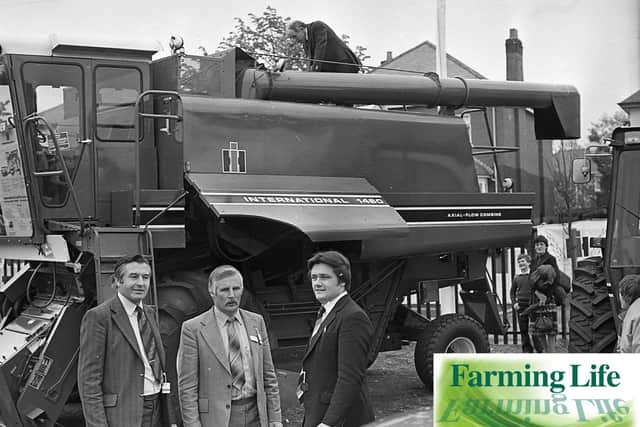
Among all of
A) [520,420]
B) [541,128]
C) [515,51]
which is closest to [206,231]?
[541,128]

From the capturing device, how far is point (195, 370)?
5.40 meters

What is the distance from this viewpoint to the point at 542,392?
278 centimetres

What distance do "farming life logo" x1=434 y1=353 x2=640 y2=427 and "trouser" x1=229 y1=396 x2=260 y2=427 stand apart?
2.73 metres

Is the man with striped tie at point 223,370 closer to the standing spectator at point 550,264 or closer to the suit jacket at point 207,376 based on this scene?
the suit jacket at point 207,376

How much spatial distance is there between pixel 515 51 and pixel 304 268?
12.2 m

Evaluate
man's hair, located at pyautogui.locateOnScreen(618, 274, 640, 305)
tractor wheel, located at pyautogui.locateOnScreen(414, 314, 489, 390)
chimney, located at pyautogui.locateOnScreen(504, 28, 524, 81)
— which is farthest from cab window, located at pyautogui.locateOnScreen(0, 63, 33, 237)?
chimney, located at pyautogui.locateOnScreen(504, 28, 524, 81)

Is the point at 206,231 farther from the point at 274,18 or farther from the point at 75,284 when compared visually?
the point at 274,18

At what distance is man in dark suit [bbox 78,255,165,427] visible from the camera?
5570mm

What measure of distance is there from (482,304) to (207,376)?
6.91 m

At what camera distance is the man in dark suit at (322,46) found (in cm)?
1008

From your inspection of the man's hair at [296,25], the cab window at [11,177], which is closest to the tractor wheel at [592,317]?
the man's hair at [296,25]

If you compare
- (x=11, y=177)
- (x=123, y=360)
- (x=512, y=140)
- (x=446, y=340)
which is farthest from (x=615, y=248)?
(x=512, y=140)

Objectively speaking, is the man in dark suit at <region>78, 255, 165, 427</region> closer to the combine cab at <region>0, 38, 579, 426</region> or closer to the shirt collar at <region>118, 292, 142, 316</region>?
the shirt collar at <region>118, 292, 142, 316</region>

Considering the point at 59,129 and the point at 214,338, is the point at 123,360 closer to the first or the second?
the point at 214,338
